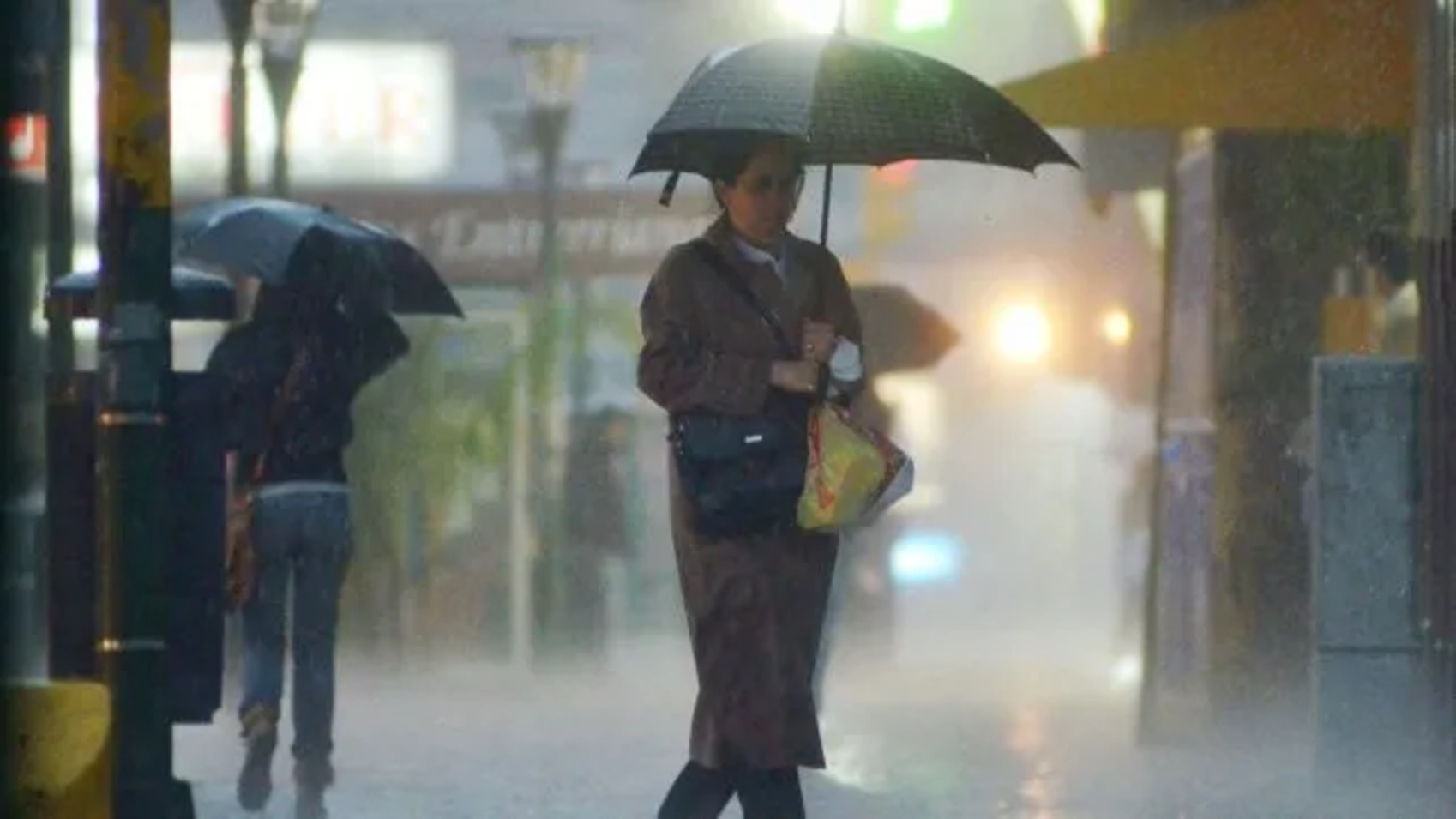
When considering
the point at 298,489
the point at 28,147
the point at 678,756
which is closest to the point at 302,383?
the point at 298,489

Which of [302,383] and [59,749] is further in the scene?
[302,383]

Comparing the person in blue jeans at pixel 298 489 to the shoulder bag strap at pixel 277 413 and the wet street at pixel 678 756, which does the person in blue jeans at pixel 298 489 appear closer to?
the shoulder bag strap at pixel 277 413

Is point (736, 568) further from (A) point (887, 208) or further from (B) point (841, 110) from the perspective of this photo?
(A) point (887, 208)

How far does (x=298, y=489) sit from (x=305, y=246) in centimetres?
74

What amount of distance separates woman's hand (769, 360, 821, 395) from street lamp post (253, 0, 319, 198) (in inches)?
328

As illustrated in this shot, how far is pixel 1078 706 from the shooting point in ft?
56.6

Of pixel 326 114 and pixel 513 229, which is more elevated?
pixel 326 114

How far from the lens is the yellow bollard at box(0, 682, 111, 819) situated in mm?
8539

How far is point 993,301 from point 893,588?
14.0ft

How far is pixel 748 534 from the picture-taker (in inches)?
336

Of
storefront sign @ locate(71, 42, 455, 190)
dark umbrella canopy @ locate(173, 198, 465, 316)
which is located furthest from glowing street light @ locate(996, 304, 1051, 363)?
dark umbrella canopy @ locate(173, 198, 465, 316)

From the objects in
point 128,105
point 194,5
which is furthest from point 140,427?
point 194,5

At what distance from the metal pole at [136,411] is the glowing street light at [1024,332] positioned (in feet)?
29.2

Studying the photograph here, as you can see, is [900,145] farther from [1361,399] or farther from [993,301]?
[993,301]
